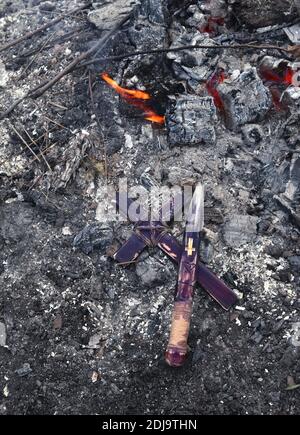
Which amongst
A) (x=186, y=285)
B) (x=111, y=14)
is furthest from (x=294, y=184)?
(x=111, y=14)

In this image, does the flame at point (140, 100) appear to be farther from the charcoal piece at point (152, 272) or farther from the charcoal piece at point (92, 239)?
the charcoal piece at point (152, 272)

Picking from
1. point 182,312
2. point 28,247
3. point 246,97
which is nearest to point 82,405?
point 182,312

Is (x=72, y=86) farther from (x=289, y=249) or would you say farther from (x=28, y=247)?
(x=289, y=249)

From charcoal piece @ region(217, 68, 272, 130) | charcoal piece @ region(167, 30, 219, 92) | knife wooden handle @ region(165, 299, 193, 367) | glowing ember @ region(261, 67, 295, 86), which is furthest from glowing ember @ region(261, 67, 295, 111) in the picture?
knife wooden handle @ region(165, 299, 193, 367)

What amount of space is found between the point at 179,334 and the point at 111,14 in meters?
3.90

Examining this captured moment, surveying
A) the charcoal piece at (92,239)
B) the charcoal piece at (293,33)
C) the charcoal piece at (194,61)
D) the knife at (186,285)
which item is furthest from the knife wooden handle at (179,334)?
the charcoal piece at (293,33)

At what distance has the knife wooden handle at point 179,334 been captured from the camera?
161 inches

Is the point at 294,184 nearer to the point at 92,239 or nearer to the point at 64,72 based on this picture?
the point at 92,239

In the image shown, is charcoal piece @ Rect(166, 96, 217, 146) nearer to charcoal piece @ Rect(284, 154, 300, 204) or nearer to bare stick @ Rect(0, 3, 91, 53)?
charcoal piece @ Rect(284, 154, 300, 204)

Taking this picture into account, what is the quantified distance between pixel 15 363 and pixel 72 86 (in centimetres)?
312

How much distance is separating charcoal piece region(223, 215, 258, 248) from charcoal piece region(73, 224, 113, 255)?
1129mm

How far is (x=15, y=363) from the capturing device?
13.8 ft

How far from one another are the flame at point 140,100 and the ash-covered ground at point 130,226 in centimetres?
8

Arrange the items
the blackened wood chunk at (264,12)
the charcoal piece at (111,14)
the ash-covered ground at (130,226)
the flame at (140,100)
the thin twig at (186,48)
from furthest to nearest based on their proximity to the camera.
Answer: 1. the charcoal piece at (111,14)
2. the blackened wood chunk at (264,12)
3. the thin twig at (186,48)
4. the flame at (140,100)
5. the ash-covered ground at (130,226)
